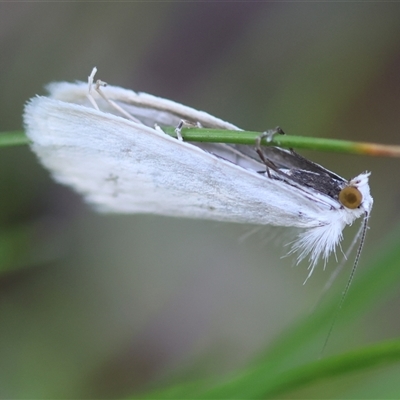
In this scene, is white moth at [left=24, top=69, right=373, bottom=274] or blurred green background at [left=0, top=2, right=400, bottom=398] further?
blurred green background at [left=0, top=2, right=400, bottom=398]

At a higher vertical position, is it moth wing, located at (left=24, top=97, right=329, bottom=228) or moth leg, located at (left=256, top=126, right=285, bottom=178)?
moth leg, located at (left=256, top=126, right=285, bottom=178)

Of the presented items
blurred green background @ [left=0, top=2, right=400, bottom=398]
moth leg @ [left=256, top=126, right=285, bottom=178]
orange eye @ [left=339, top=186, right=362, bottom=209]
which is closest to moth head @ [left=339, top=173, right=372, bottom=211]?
orange eye @ [left=339, top=186, right=362, bottom=209]

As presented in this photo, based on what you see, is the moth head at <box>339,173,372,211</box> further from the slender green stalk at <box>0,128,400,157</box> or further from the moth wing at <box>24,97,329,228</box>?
the slender green stalk at <box>0,128,400,157</box>

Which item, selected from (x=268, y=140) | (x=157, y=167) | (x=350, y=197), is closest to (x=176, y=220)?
(x=157, y=167)

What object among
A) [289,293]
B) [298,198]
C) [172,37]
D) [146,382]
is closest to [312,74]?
[172,37]

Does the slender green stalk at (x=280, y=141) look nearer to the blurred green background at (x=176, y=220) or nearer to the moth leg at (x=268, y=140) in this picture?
the moth leg at (x=268, y=140)

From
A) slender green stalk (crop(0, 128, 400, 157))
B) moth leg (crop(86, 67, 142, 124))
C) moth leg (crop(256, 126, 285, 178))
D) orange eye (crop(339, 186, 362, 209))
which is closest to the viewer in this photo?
slender green stalk (crop(0, 128, 400, 157))

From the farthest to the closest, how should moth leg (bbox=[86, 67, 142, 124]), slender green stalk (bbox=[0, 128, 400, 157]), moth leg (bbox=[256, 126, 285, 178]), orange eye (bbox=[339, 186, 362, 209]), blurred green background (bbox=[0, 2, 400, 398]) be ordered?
blurred green background (bbox=[0, 2, 400, 398]), moth leg (bbox=[86, 67, 142, 124]), orange eye (bbox=[339, 186, 362, 209]), moth leg (bbox=[256, 126, 285, 178]), slender green stalk (bbox=[0, 128, 400, 157])
